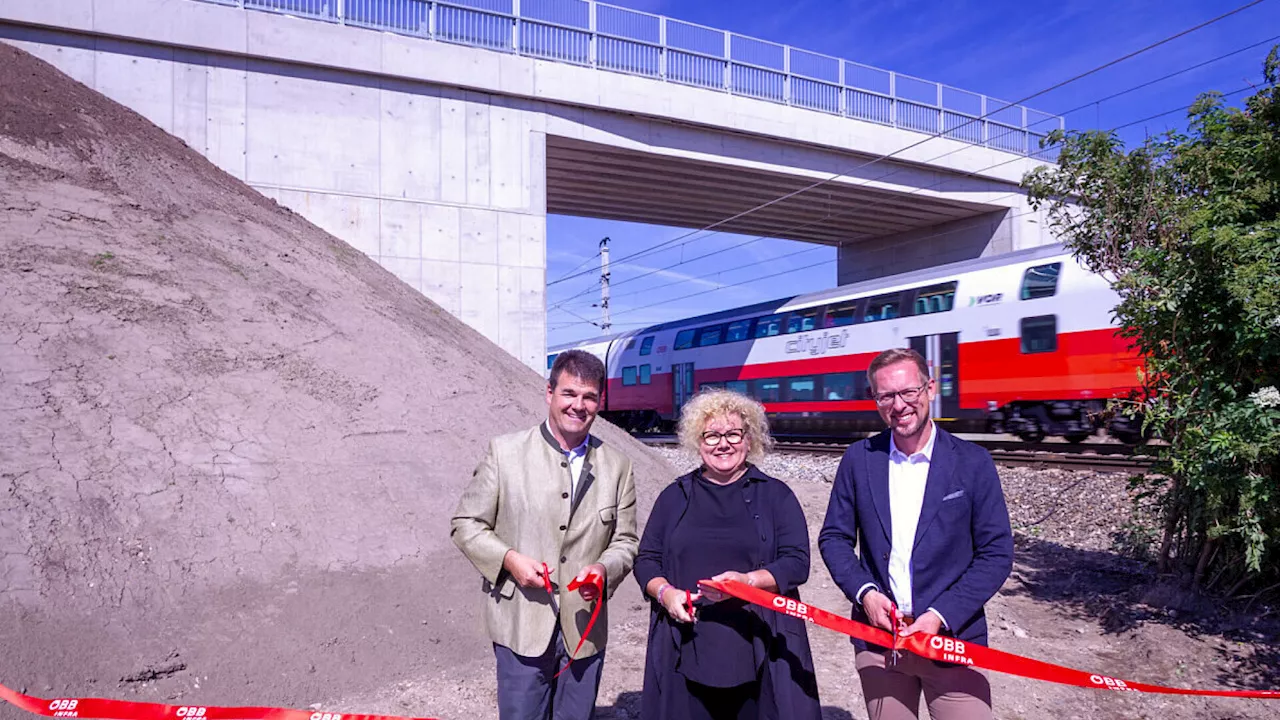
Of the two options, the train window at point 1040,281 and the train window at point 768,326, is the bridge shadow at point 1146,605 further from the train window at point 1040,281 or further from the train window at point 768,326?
the train window at point 768,326

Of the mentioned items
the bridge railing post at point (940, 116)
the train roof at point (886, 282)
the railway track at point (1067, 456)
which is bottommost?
the railway track at point (1067, 456)

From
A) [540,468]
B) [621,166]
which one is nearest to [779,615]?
[540,468]

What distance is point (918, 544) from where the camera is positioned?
2.66 metres

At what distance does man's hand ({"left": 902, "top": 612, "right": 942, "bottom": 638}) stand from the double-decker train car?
8.84 metres

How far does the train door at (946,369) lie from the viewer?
16.7 metres

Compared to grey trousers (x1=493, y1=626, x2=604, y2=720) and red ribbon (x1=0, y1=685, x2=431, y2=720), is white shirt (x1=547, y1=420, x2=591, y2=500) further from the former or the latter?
red ribbon (x1=0, y1=685, x2=431, y2=720)

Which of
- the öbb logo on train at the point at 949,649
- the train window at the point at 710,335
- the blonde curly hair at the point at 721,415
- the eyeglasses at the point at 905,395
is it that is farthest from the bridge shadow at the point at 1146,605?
the train window at the point at 710,335

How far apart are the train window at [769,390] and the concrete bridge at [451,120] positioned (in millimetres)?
5385

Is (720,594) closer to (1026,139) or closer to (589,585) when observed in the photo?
(589,585)

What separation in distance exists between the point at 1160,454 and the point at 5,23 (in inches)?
633

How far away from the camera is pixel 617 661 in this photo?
524 centimetres

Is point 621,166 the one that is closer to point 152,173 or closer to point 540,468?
point 152,173

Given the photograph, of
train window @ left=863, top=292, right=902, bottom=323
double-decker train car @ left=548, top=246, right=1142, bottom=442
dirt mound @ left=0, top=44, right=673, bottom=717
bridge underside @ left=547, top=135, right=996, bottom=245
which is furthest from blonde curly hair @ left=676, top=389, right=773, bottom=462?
train window @ left=863, top=292, right=902, bottom=323

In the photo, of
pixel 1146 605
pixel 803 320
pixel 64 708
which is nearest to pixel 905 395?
pixel 64 708
